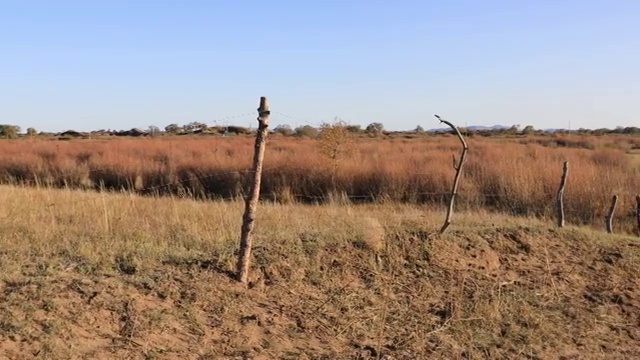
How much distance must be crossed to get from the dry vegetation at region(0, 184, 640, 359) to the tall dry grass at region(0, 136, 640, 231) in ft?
17.8

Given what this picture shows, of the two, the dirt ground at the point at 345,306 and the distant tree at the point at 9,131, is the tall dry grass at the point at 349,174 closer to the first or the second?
the dirt ground at the point at 345,306

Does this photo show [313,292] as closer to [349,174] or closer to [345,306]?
[345,306]

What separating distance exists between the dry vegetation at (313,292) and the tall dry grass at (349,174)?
17.8ft

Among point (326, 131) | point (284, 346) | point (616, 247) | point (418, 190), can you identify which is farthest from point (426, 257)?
point (326, 131)

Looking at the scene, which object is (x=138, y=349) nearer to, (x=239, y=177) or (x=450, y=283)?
(x=450, y=283)

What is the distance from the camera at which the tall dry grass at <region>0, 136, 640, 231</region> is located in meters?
15.6

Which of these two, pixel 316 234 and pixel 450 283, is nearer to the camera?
pixel 450 283

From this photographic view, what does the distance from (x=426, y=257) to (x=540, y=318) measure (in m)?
1.51

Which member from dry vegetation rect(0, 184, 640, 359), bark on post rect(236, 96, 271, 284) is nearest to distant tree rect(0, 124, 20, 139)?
dry vegetation rect(0, 184, 640, 359)

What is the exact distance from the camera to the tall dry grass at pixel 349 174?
15578 millimetres

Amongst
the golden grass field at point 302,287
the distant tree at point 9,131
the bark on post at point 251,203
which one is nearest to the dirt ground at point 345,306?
the golden grass field at point 302,287

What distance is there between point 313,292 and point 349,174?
1346 centimetres

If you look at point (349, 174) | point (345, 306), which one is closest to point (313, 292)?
point (345, 306)

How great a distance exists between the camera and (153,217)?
930 centimetres
